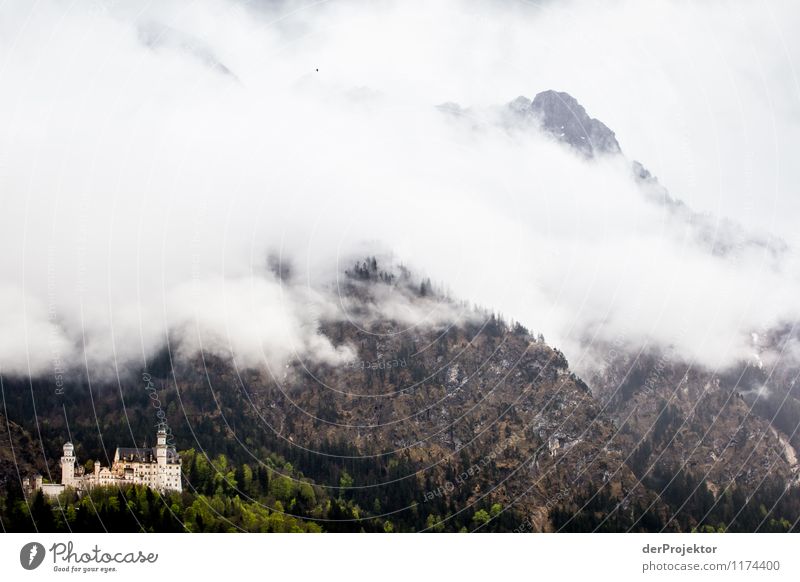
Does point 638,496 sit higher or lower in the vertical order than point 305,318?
lower

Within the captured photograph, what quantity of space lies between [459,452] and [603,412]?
1352 inches

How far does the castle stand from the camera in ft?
378

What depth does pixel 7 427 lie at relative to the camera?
138 meters

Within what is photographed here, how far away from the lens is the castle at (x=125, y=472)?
115250mm

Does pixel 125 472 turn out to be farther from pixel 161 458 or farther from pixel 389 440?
pixel 389 440

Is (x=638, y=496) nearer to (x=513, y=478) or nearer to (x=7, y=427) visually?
(x=513, y=478)

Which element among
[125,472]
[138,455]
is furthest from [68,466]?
[138,455]
